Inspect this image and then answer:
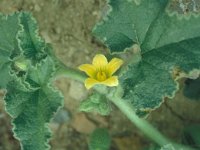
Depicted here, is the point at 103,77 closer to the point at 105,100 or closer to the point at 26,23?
the point at 105,100

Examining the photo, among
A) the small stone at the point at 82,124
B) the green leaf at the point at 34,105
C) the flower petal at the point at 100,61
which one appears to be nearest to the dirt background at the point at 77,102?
the small stone at the point at 82,124

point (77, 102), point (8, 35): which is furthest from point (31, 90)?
point (77, 102)

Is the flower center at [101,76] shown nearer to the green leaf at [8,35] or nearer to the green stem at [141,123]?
the green stem at [141,123]

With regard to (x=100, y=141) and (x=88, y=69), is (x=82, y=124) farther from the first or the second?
(x=88, y=69)

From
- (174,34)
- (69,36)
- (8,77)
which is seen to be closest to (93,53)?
(69,36)

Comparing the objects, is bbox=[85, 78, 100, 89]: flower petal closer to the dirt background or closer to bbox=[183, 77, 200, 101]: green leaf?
the dirt background

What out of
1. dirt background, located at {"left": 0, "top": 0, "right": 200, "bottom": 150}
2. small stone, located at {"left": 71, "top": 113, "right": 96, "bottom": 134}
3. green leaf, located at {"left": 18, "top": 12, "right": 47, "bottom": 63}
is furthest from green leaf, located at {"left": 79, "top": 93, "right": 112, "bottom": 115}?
small stone, located at {"left": 71, "top": 113, "right": 96, "bottom": 134}
